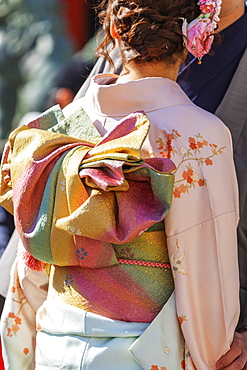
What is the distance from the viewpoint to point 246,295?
1911 mm

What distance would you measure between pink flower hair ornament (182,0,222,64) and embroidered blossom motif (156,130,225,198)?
227mm

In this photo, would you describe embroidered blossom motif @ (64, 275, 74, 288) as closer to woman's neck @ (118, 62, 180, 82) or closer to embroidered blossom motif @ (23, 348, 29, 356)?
embroidered blossom motif @ (23, 348, 29, 356)

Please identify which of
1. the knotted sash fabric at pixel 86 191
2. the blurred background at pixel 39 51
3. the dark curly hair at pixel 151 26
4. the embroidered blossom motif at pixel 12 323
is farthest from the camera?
the blurred background at pixel 39 51

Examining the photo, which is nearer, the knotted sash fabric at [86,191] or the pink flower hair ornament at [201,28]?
the knotted sash fabric at [86,191]

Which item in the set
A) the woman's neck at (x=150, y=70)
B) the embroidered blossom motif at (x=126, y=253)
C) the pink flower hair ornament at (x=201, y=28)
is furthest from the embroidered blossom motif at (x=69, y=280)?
the pink flower hair ornament at (x=201, y=28)

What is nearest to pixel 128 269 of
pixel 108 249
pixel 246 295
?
pixel 108 249

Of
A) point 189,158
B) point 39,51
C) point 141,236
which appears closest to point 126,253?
point 141,236

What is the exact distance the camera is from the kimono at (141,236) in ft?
4.50

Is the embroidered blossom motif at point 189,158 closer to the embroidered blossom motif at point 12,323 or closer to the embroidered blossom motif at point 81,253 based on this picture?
the embroidered blossom motif at point 81,253

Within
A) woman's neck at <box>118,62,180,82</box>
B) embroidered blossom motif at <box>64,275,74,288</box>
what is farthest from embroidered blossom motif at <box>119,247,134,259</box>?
woman's neck at <box>118,62,180,82</box>

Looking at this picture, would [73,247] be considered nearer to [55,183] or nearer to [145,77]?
[55,183]

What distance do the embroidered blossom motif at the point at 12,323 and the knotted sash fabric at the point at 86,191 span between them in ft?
1.07

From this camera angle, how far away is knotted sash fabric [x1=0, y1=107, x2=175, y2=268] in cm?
133

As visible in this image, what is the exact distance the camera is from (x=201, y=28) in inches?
57.7
